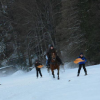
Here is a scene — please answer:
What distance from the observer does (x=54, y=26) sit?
3038 cm

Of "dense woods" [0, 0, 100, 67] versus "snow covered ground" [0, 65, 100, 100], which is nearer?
"snow covered ground" [0, 65, 100, 100]

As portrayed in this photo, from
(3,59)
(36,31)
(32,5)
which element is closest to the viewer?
(32,5)

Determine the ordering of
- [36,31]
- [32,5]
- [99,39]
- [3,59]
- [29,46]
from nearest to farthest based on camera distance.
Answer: [99,39], [32,5], [36,31], [29,46], [3,59]

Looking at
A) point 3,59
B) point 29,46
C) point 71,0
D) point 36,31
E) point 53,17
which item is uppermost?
point 71,0

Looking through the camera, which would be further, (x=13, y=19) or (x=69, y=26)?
(x=13, y=19)

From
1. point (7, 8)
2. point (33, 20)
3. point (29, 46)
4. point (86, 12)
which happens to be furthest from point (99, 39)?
point (7, 8)

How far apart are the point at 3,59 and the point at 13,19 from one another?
10.1 metres

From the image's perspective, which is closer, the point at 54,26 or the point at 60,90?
the point at 60,90

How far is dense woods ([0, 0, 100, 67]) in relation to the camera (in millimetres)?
24969

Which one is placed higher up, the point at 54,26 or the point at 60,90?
the point at 54,26

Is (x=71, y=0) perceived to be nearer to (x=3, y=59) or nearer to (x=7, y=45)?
(x=7, y=45)

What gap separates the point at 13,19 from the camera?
121 feet

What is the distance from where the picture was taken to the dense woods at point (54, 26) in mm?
24969

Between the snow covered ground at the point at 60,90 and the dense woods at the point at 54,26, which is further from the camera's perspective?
the dense woods at the point at 54,26
